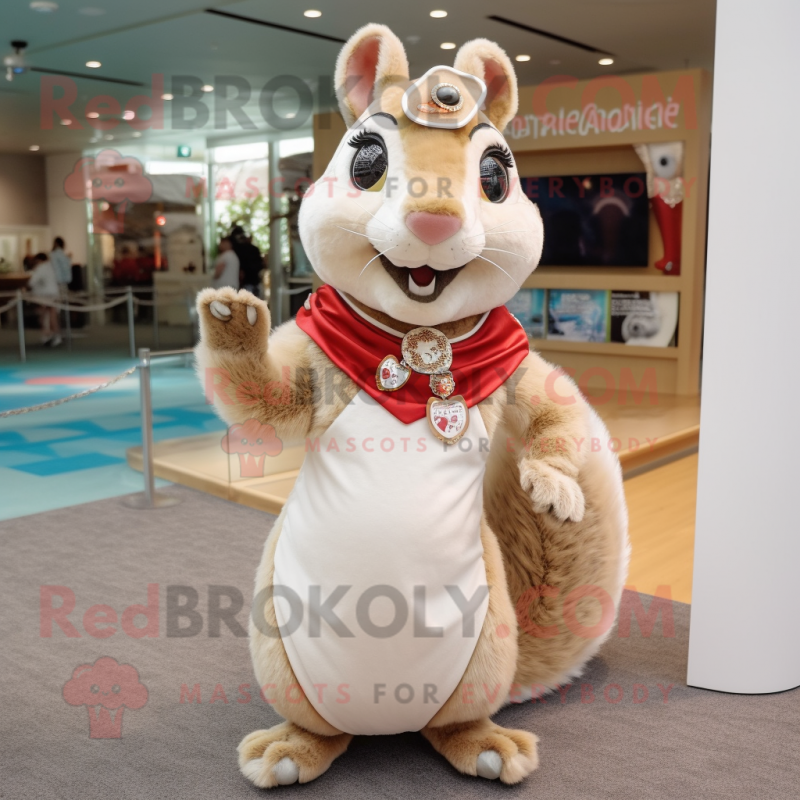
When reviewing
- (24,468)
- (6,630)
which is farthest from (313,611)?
(24,468)

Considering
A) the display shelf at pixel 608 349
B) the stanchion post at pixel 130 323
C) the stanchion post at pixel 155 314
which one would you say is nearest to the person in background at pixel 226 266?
the stanchion post at pixel 155 314

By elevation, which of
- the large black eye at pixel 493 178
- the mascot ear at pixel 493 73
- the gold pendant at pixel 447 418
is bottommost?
the gold pendant at pixel 447 418

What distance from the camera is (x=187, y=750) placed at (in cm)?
207

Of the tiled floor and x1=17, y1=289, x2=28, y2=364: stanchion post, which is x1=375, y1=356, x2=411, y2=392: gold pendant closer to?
the tiled floor

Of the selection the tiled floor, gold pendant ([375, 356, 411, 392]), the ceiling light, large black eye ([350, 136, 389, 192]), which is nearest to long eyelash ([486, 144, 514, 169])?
large black eye ([350, 136, 389, 192])

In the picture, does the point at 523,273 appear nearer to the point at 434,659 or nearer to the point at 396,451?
the point at 396,451

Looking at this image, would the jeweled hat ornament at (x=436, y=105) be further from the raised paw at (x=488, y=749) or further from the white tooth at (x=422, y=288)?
the raised paw at (x=488, y=749)

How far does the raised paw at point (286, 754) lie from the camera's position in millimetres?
1850

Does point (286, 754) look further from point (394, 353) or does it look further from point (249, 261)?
point (249, 261)

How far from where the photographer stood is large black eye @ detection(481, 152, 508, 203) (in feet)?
5.82

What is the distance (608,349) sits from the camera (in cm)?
750

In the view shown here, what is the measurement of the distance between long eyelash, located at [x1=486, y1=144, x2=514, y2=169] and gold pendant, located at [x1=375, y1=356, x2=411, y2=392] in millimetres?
463

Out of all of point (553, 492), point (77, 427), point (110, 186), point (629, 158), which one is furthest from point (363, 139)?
point (110, 186)

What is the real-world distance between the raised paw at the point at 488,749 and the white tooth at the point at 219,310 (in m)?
1.03
